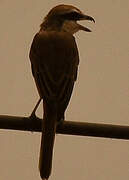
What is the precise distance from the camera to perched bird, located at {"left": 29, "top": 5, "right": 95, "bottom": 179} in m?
2.23

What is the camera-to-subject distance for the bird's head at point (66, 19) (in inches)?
107

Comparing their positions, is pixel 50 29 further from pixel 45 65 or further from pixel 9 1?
pixel 9 1

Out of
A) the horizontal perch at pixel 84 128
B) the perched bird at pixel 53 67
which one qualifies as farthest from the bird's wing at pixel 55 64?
the horizontal perch at pixel 84 128

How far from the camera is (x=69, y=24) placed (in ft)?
9.07

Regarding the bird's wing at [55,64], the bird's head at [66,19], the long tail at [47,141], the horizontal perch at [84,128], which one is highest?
the bird's head at [66,19]

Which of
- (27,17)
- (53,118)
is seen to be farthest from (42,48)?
(27,17)

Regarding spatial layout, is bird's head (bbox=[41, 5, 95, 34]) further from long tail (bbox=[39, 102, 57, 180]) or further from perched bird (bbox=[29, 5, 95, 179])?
long tail (bbox=[39, 102, 57, 180])

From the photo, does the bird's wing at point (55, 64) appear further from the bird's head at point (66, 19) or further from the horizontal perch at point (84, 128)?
the horizontal perch at point (84, 128)

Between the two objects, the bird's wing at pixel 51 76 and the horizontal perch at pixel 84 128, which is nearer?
the horizontal perch at pixel 84 128

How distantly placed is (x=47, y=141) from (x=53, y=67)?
327 mm

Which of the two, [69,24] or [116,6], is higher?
[69,24]

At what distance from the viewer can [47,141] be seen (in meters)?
2.22

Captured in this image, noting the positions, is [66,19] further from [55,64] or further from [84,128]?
[84,128]

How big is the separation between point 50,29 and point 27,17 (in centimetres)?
139
